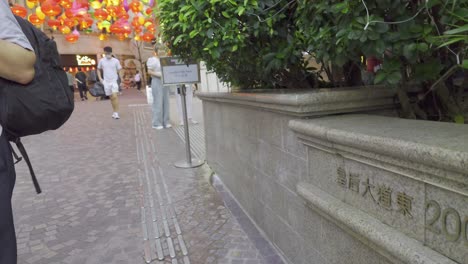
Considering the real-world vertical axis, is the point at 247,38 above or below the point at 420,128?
above

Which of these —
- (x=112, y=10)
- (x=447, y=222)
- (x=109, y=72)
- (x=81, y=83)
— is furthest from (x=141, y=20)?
(x=447, y=222)

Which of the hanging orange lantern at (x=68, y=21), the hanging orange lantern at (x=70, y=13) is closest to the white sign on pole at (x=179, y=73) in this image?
the hanging orange lantern at (x=70, y=13)

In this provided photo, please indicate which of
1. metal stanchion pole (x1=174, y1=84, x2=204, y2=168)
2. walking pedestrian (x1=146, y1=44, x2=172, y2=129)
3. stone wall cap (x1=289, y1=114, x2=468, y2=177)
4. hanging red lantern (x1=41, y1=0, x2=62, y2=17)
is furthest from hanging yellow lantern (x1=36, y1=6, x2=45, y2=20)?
stone wall cap (x1=289, y1=114, x2=468, y2=177)

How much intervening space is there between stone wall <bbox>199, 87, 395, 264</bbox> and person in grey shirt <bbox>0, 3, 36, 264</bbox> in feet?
4.60

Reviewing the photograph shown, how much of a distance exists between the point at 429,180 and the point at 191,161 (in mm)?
4456

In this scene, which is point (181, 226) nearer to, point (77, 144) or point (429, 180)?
point (429, 180)

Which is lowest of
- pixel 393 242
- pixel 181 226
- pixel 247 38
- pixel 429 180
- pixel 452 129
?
pixel 181 226

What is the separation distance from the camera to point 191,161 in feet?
18.0

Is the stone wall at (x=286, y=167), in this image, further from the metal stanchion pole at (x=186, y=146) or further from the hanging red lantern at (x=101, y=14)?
the hanging red lantern at (x=101, y=14)

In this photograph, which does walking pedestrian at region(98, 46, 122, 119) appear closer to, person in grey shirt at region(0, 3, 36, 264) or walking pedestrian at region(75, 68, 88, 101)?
person in grey shirt at region(0, 3, 36, 264)

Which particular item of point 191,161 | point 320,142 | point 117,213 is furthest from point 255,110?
point 191,161

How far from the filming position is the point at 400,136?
1.45 meters

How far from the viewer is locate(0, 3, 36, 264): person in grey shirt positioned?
1.46m

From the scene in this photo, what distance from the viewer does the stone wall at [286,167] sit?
201 cm
